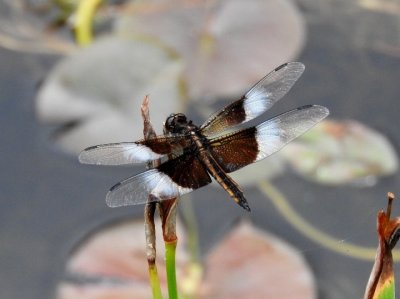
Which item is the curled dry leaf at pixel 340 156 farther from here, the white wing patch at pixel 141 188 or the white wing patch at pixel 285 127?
the white wing patch at pixel 141 188

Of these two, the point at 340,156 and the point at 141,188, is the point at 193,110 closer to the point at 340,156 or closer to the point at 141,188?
the point at 340,156

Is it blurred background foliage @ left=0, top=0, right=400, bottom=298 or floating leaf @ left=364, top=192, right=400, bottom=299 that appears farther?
blurred background foliage @ left=0, top=0, right=400, bottom=298

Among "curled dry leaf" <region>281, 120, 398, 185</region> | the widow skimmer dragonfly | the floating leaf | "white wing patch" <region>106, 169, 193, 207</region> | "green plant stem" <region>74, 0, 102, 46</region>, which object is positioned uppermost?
"green plant stem" <region>74, 0, 102, 46</region>

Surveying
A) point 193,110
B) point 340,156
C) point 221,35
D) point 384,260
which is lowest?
point 384,260

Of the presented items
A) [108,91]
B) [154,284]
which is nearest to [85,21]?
[108,91]

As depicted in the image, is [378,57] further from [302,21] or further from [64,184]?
[64,184]

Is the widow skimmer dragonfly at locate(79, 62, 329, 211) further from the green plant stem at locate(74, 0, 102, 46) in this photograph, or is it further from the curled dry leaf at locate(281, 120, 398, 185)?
the green plant stem at locate(74, 0, 102, 46)

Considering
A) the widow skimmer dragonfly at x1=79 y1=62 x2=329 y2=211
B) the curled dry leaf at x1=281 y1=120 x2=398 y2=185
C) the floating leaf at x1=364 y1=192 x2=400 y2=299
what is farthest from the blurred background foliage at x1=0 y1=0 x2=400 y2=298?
the floating leaf at x1=364 y1=192 x2=400 y2=299
